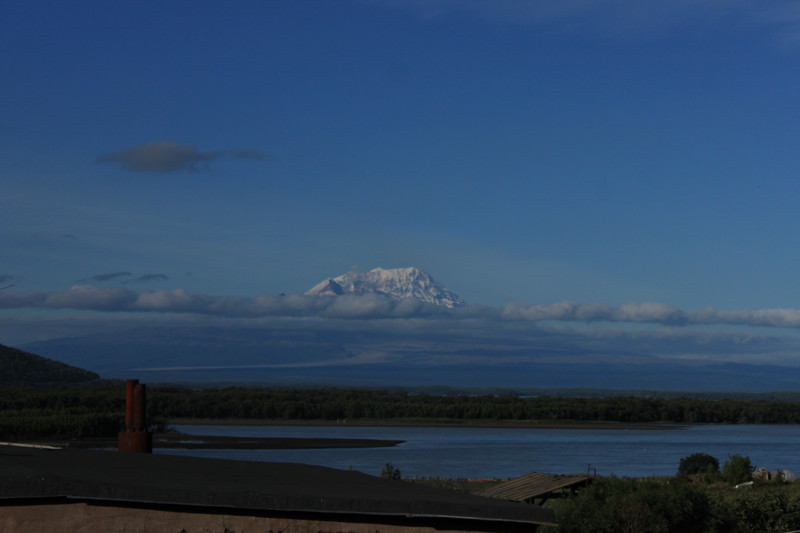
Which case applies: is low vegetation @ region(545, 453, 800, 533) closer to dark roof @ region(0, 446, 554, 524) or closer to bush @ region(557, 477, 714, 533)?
bush @ region(557, 477, 714, 533)

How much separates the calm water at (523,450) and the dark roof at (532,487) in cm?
1185

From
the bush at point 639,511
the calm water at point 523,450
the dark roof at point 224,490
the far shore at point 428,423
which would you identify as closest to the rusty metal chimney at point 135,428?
the dark roof at point 224,490

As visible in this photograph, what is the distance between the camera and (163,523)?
9.54 metres

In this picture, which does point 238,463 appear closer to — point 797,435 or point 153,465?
point 153,465

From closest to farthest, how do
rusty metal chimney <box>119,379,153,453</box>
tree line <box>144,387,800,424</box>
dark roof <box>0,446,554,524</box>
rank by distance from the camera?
dark roof <box>0,446,554,524</box>
rusty metal chimney <box>119,379,153,453</box>
tree line <box>144,387,800,424</box>

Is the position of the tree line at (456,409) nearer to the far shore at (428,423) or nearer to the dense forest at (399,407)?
the dense forest at (399,407)

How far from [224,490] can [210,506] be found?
0.18m

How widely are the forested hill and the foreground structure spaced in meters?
130

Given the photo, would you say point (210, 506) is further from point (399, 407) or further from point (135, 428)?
point (399, 407)

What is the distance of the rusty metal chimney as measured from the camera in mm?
13219

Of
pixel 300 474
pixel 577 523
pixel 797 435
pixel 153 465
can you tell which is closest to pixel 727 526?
pixel 577 523

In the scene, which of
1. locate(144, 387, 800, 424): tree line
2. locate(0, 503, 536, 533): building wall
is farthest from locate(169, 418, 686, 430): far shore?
locate(0, 503, 536, 533): building wall

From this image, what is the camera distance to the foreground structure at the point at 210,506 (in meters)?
9.17

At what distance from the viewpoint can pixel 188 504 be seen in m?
9.36
